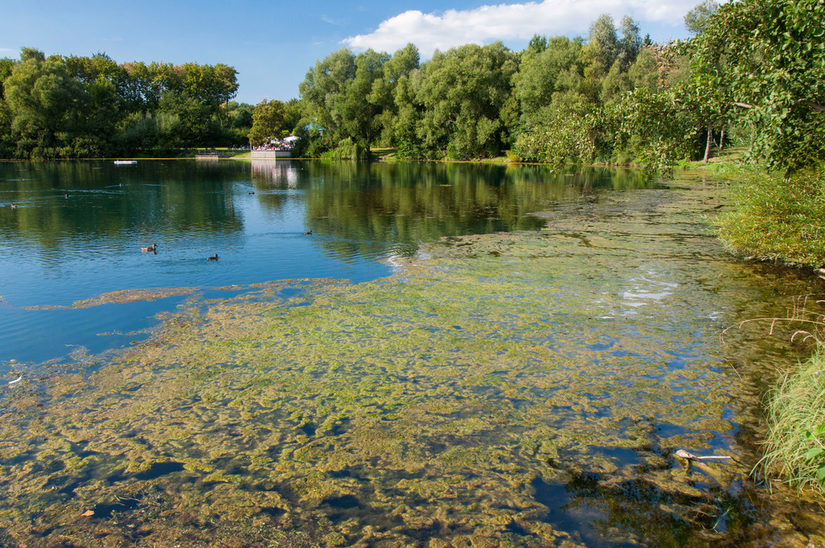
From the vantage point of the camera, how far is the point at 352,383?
7.25 meters

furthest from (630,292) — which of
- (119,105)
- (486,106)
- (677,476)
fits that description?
(119,105)

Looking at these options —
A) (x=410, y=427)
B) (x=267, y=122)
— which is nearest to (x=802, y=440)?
(x=410, y=427)

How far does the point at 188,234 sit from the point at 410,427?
631 inches

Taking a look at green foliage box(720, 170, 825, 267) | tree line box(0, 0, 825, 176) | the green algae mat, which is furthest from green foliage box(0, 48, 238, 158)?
green foliage box(720, 170, 825, 267)

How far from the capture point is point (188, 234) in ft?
63.8

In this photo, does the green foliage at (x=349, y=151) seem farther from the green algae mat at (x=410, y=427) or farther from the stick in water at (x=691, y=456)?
the stick in water at (x=691, y=456)

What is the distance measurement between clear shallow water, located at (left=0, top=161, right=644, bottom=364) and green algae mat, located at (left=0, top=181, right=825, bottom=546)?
2.05 m

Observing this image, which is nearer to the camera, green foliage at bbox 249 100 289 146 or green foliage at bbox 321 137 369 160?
green foliage at bbox 321 137 369 160

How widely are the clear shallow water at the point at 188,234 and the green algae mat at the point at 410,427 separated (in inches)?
80.7

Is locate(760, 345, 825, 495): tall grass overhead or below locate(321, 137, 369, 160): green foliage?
below

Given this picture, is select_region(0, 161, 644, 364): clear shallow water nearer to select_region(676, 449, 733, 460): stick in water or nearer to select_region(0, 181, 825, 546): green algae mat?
select_region(0, 181, 825, 546): green algae mat

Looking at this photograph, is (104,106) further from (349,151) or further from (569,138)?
(569,138)

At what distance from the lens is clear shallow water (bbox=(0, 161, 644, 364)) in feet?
34.4

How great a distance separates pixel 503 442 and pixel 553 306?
516 centimetres
